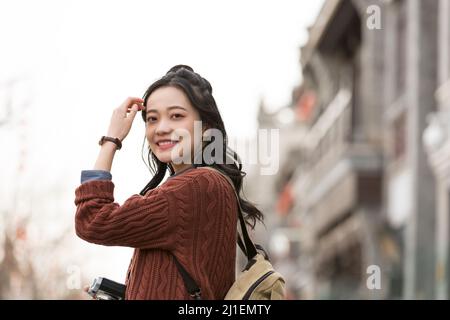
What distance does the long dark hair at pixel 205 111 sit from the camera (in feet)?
13.9

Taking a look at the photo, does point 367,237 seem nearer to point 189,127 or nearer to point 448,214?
point 448,214

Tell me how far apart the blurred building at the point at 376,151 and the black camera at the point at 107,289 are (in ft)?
27.0

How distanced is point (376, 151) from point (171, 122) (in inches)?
919

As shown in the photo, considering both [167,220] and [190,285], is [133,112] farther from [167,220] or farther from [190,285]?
[190,285]

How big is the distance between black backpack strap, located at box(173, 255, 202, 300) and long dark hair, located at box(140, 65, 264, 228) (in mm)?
429

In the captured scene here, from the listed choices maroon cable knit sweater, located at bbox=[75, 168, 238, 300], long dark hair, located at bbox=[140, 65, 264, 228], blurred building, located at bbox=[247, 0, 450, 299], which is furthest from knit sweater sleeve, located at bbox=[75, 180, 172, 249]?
blurred building, located at bbox=[247, 0, 450, 299]

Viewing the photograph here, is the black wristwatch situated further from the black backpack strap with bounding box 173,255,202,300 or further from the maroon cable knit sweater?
the black backpack strap with bounding box 173,255,202,300

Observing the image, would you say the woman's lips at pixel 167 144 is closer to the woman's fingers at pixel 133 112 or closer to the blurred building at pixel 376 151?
the woman's fingers at pixel 133 112

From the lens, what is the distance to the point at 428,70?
75.9 feet

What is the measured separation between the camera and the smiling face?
4.20 meters

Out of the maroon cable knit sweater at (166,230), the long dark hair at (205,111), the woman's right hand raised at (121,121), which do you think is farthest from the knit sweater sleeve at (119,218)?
the long dark hair at (205,111)

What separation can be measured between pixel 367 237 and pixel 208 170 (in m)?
24.4

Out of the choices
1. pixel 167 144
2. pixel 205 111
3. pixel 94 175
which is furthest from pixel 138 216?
pixel 205 111
